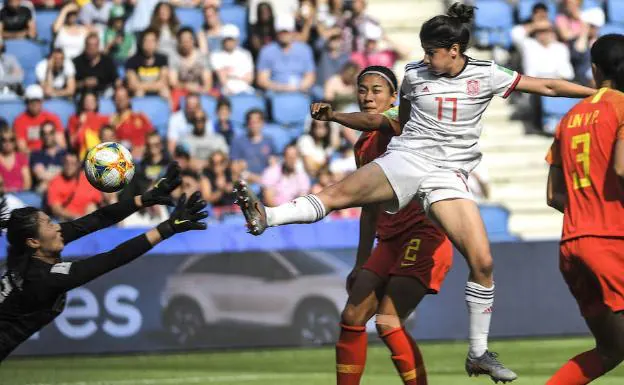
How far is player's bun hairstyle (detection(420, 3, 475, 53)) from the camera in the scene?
7.66 meters

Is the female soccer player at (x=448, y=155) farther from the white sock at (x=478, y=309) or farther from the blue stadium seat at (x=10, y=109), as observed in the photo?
the blue stadium seat at (x=10, y=109)

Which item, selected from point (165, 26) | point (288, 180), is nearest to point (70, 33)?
point (165, 26)

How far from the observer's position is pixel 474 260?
24.8 feet

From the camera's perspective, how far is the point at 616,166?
675cm

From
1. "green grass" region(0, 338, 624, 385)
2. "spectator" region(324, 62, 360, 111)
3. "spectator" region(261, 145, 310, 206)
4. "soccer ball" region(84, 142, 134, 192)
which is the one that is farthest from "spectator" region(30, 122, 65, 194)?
"soccer ball" region(84, 142, 134, 192)

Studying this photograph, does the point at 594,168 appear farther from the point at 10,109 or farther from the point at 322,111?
the point at 10,109

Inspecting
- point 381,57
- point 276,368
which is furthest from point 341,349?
point 381,57

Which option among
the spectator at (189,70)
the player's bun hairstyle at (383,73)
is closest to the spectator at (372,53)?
the spectator at (189,70)

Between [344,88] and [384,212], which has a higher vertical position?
[384,212]

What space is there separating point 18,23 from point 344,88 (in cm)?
480

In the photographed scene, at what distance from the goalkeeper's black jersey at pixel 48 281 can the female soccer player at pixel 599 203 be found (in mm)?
2648

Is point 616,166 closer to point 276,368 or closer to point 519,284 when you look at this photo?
point 276,368

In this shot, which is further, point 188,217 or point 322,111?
point 188,217

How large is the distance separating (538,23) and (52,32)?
7233 mm
